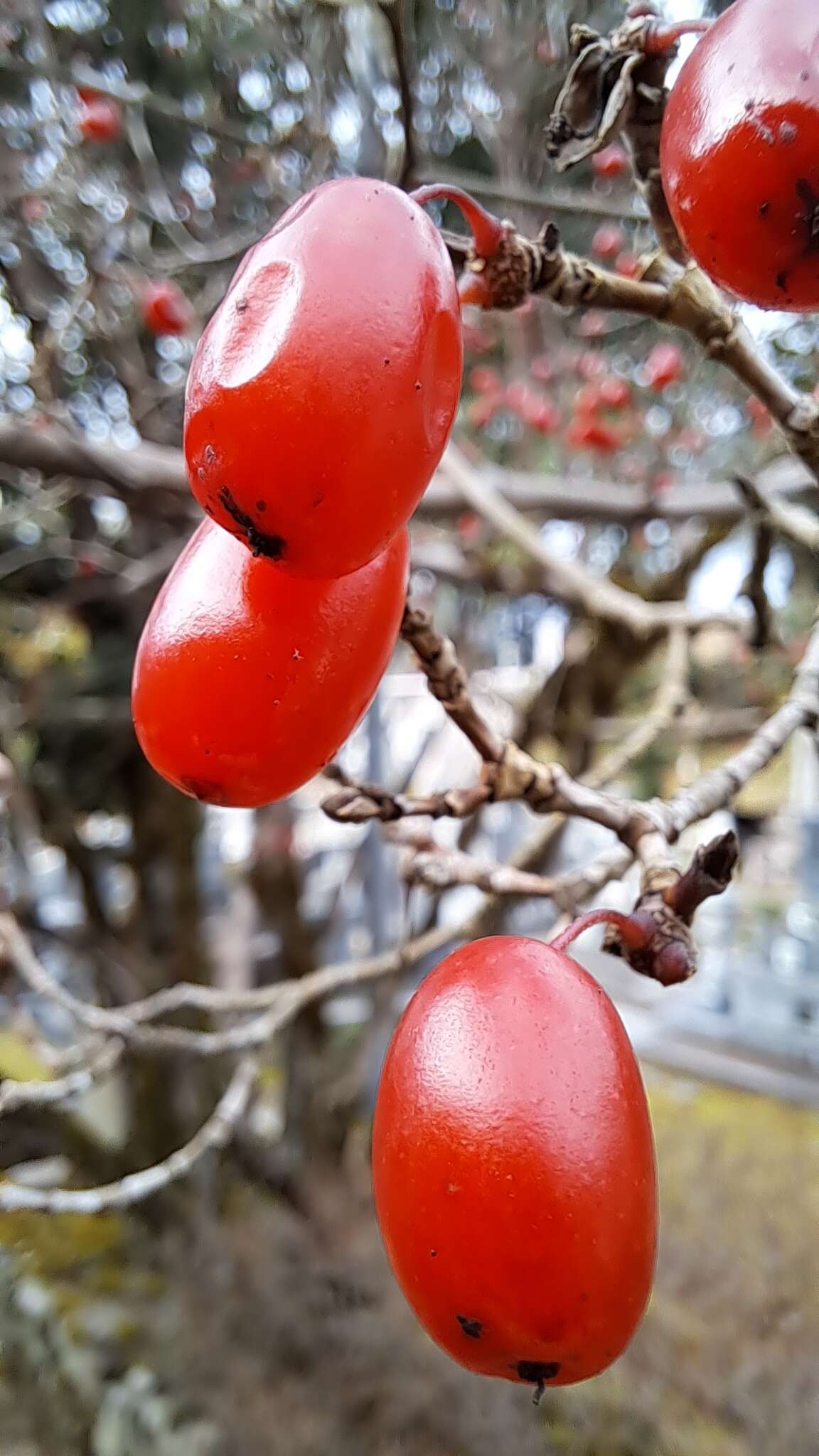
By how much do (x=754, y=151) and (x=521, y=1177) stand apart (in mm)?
438

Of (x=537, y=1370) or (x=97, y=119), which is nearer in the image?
(x=537, y=1370)

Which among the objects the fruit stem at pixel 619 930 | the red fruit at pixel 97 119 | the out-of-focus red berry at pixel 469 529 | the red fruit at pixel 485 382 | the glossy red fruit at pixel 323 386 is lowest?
the out-of-focus red berry at pixel 469 529

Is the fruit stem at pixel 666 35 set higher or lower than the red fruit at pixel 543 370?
higher

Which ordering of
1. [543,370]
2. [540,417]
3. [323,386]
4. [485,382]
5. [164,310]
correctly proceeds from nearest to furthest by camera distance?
[323,386]
[164,310]
[540,417]
[485,382]
[543,370]

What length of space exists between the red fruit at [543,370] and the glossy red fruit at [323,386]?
262 centimetres

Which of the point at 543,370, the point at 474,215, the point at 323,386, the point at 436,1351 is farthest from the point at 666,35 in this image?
the point at 543,370

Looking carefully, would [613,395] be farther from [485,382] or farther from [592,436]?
[485,382]

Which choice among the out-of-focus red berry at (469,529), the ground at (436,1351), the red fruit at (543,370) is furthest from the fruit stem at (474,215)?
the red fruit at (543,370)

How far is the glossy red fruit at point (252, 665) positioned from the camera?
46 centimetres

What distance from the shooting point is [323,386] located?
→ 37cm

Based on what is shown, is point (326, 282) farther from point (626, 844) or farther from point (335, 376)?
point (626, 844)

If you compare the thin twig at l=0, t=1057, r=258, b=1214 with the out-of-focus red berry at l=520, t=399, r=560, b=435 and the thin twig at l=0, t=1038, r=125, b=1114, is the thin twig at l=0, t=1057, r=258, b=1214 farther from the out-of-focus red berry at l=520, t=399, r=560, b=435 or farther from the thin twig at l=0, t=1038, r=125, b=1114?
the out-of-focus red berry at l=520, t=399, r=560, b=435

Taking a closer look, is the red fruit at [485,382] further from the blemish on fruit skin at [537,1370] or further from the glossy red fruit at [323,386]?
the blemish on fruit skin at [537,1370]

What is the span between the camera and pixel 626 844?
572 millimetres
